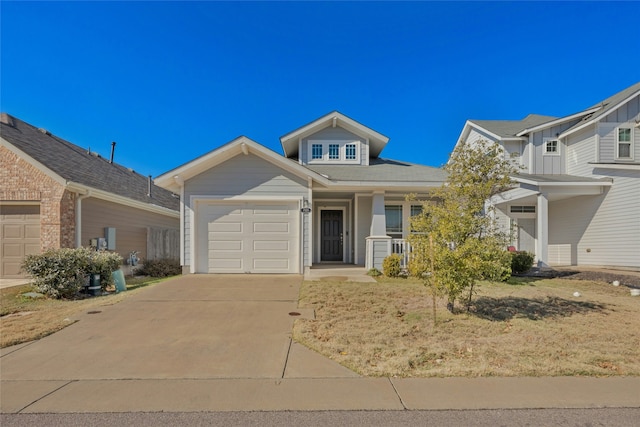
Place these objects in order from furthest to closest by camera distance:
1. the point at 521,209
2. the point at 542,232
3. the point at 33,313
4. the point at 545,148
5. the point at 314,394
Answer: the point at 521,209 → the point at 545,148 → the point at 542,232 → the point at 33,313 → the point at 314,394

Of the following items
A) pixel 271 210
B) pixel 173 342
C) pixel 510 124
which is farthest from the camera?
pixel 510 124

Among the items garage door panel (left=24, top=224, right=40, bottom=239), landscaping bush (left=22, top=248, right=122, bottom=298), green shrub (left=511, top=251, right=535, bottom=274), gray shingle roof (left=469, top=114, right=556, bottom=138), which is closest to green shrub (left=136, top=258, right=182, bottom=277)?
garage door panel (left=24, top=224, right=40, bottom=239)

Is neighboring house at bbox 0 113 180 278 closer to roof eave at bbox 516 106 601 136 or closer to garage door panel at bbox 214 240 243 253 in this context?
garage door panel at bbox 214 240 243 253

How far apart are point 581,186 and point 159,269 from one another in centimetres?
1707

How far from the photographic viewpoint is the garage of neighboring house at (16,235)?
430 inches

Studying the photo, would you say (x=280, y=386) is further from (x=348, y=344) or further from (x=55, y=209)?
(x=55, y=209)

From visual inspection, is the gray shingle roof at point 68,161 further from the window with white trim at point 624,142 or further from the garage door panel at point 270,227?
the window with white trim at point 624,142

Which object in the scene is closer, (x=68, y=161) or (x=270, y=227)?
(x=270, y=227)

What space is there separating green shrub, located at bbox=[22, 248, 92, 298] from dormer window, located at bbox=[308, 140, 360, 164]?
9296 mm

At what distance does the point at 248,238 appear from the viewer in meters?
11.0

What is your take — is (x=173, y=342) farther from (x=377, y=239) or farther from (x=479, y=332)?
(x=377, y=239)

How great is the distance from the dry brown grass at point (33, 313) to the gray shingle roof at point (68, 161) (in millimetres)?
4372

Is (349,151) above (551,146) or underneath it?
underneath

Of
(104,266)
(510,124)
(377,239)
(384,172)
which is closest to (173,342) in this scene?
(104,266)
